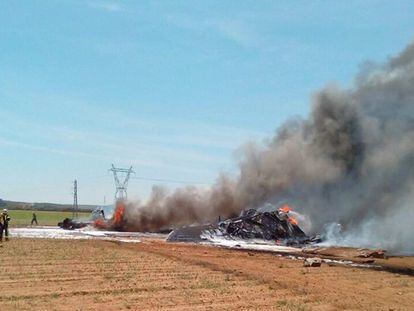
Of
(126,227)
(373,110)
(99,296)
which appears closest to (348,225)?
Result: (373,110)

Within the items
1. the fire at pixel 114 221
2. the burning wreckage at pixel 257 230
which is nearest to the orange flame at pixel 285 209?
the burning wreckage at pixel 257 230

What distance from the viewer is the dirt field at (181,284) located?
1523cm

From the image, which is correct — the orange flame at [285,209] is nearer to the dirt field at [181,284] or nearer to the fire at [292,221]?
the fire at [292,221]

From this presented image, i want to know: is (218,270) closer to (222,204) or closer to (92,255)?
(92,255)

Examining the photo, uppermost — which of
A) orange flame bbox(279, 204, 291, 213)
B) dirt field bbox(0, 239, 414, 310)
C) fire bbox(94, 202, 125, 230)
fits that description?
orange flame bbox(279, 204, 291, 213)

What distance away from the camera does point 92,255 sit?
26875mm

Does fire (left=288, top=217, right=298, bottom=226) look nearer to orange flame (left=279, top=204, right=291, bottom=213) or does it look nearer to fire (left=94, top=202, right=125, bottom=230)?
orange flame (left=279, top=204, right=291, bottom=213)

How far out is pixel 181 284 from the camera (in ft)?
61.1

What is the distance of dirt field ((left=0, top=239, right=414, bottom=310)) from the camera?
15.2 metres

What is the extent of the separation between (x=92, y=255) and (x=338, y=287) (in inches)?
502

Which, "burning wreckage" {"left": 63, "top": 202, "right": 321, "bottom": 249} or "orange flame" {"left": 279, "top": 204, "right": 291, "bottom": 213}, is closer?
"burning wreckage" {"left": 63, "top": 202, "right": 321, "bottom": 249}

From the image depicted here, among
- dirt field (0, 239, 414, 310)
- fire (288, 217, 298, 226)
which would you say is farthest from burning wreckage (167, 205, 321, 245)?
dirt field (0, 239, 414, 310)

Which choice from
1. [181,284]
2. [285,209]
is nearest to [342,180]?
[285,209]

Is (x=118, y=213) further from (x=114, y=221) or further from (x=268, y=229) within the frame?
(x=268, y=229)
